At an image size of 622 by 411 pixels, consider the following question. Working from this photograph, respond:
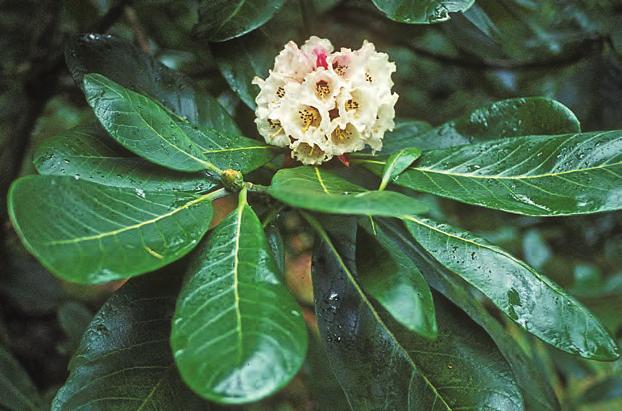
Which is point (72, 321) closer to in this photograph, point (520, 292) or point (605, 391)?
point (520, 292)

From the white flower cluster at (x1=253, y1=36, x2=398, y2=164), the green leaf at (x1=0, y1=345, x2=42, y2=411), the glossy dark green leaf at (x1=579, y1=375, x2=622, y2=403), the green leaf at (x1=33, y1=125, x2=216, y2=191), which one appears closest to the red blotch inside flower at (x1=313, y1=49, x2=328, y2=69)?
Result: the white flower cluster at (x1=253, y1=36, x2=398, y2=164)

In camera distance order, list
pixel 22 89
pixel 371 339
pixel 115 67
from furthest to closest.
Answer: pixel 22 89 < pixel 115 67 < pixel 371 339

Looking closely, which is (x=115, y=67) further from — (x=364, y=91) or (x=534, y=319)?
(x=534, y=319)

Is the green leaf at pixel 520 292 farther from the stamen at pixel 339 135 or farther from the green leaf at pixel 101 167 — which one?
the green leaf at pixel 101 167

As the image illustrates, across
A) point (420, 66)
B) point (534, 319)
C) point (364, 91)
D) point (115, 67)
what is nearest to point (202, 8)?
point (115, 67)

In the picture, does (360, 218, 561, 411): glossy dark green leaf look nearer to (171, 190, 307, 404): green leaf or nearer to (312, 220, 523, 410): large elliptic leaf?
(312, 220, 523, 410): large elliptic leaf

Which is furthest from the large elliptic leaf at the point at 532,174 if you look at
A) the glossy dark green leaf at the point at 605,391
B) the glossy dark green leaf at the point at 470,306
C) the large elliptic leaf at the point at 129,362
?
the glossy dark green leaf at the point at 605,391
